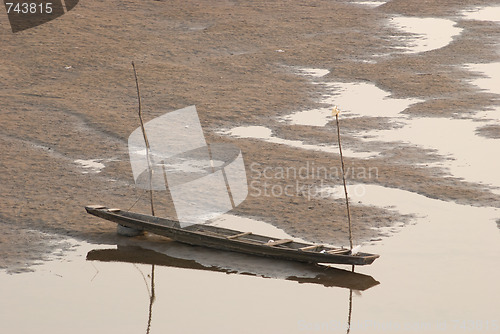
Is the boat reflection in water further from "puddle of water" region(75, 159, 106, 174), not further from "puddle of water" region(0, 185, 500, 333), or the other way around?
"puddle of water" region(75, 159, 106, 174)

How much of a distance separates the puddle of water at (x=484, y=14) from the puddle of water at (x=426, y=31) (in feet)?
3.25

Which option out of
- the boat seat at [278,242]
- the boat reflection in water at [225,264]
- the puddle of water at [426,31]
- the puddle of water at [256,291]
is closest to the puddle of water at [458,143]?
the puddle of water at [256,291]

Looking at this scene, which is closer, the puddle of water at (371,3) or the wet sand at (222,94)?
the wet sand at (222,94)

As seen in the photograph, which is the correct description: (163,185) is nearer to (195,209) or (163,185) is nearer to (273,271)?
(195,209)

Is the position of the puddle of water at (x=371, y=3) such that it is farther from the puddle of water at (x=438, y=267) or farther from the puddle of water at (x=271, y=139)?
the puddle of water at (x=438, y=267)

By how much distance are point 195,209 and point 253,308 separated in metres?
3.19

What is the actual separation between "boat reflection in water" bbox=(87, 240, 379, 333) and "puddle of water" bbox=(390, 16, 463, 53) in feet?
44.6

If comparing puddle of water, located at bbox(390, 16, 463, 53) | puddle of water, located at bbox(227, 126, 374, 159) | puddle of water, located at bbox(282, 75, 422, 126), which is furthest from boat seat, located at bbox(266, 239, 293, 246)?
puddle of water, located at bbox(390, 16, 463, 53)

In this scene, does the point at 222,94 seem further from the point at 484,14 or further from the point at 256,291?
the point at 484,14

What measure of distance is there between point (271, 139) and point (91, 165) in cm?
367

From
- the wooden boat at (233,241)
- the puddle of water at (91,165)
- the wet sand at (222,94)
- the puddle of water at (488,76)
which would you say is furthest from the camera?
the puddle of water at (488,76)

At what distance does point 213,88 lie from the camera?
2084cm

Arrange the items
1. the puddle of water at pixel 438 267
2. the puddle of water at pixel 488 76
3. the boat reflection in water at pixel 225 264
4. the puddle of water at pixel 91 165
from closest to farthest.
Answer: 1. the puddle of water at pixel 438 267
2. the boat reflection in water at pixel 225 264
3. the puddle of water at pixel 91 165
4. the puddle of water at pixel 488 76

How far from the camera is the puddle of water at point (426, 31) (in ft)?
82.8
